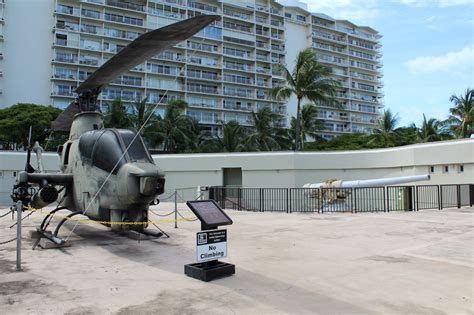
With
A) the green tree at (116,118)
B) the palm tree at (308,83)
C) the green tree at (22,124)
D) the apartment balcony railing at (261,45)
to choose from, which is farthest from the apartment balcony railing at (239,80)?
the palm tree at (308,83)

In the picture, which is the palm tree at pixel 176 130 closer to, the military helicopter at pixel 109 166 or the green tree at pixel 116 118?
the green tree at pixel 116 118

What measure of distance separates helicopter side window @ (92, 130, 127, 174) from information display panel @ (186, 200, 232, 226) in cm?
242

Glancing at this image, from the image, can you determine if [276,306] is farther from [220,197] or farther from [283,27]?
[283,27]

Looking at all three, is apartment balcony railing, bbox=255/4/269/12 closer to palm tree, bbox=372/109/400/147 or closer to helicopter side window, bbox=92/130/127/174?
palm tree, bbox=372/109/400/147

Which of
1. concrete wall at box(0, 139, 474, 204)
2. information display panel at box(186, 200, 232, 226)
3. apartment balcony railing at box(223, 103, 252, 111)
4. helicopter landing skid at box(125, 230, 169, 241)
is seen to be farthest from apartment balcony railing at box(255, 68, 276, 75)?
information display panel at box(186, 200, 232, 226)

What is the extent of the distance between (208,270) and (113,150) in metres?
3.68

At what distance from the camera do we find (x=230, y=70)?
69125 mm

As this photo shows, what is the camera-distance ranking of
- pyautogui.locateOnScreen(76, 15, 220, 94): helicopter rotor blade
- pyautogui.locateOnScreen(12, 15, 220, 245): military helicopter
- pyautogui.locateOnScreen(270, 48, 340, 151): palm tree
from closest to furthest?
pyautogui.locateOnScreen(76, 15, 220, 94): helicopter rotor blade → pyautogui.locateOnScreen(12, 15, 220, 245): military helicopter → pyautogui.locateOnScreen(270, 48, 340, 151): palm tree

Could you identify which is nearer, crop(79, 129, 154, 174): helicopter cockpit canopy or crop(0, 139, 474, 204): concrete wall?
crop(79, 129, 154, 174): helicopter cockpit canopy

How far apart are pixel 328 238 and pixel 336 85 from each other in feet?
97.9

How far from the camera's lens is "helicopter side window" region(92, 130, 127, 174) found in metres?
7.90

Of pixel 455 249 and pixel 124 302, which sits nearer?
pixel 124 302

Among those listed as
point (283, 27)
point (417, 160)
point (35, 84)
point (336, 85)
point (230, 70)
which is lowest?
point (417, 160)

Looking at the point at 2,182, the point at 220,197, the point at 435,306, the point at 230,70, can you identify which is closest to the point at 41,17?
the point at 230,70
